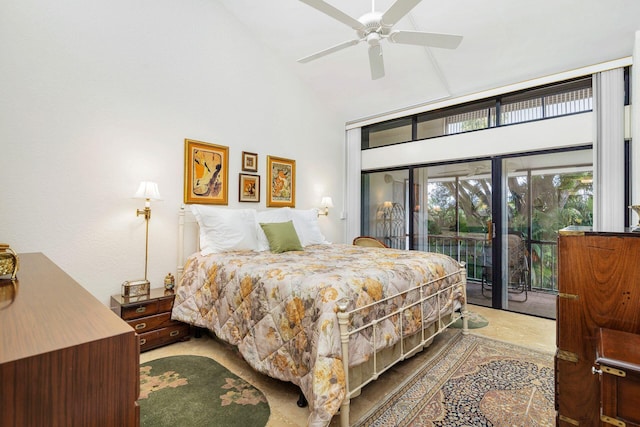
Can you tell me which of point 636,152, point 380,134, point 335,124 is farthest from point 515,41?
point 335,124

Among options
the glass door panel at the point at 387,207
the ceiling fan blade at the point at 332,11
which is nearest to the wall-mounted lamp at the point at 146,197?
the ceiling fan blade at the point at 332,11

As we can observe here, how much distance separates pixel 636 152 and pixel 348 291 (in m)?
3.03

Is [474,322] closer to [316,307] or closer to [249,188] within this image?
[316,307]

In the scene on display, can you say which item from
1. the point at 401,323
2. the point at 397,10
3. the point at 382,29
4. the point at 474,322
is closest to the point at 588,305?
the point at 401,323

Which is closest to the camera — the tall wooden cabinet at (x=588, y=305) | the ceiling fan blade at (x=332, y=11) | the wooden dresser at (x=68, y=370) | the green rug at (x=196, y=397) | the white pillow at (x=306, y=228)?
the wooden dresser at (x=68, y=370)

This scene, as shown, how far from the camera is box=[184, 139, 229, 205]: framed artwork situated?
3.33 meters

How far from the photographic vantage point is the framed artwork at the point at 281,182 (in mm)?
4164

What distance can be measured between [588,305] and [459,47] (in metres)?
3.08

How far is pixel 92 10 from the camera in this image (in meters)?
2.72

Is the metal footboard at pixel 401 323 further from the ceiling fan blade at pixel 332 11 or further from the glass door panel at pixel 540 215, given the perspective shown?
the ceiling fan blade at pixel 332 11

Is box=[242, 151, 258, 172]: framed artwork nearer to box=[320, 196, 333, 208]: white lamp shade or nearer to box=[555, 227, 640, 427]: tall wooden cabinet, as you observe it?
box=[320, 196, 333, 208]: white lamp shade

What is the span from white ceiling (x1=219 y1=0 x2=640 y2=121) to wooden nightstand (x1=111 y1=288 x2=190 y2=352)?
10.9ft

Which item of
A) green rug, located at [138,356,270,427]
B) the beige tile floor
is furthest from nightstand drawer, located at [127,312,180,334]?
green rug, located at [138,356,270,427]

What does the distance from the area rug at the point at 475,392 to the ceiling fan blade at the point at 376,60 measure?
2.54 meters
